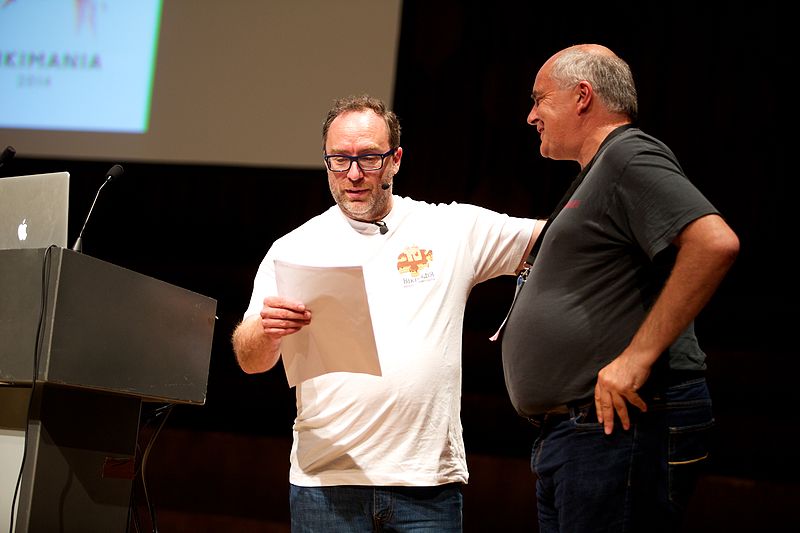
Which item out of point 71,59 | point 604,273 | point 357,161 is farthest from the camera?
point 71,59

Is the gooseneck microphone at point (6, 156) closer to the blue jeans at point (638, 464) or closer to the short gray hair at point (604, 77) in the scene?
the short gray hair at point (604, 77)

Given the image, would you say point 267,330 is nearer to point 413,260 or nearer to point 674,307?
point 413,260

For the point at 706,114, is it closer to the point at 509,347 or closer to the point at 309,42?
the point at 309,42

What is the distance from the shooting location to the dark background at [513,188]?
3.86 meters

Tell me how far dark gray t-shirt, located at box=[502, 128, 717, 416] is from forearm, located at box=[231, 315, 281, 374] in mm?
617

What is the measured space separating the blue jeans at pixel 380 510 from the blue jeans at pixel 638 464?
1.31 feet

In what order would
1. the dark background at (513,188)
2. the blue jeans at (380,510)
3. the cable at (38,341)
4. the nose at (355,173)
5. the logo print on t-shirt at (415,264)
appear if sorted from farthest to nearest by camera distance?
the dark background at (513,188) < the nose at (355,173) < the logo print on t-shirt at (415,264) < the blue jeans at (380,510) < the cable at (38,341)

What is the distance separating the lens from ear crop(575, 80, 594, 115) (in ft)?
5.62

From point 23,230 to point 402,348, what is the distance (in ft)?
2.82

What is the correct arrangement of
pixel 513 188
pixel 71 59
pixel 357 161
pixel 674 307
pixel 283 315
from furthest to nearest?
pixel 513 188
pixel 71 59
pixel 357 161
pixel 283 315
pixel 674 307

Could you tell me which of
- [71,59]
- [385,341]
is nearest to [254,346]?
[385,341]

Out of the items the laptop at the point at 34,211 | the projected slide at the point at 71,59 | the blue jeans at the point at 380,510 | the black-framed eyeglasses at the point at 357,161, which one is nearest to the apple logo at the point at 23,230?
the laptop at the point at 34,211

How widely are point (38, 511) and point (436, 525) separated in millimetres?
818

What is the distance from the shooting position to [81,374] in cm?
150
